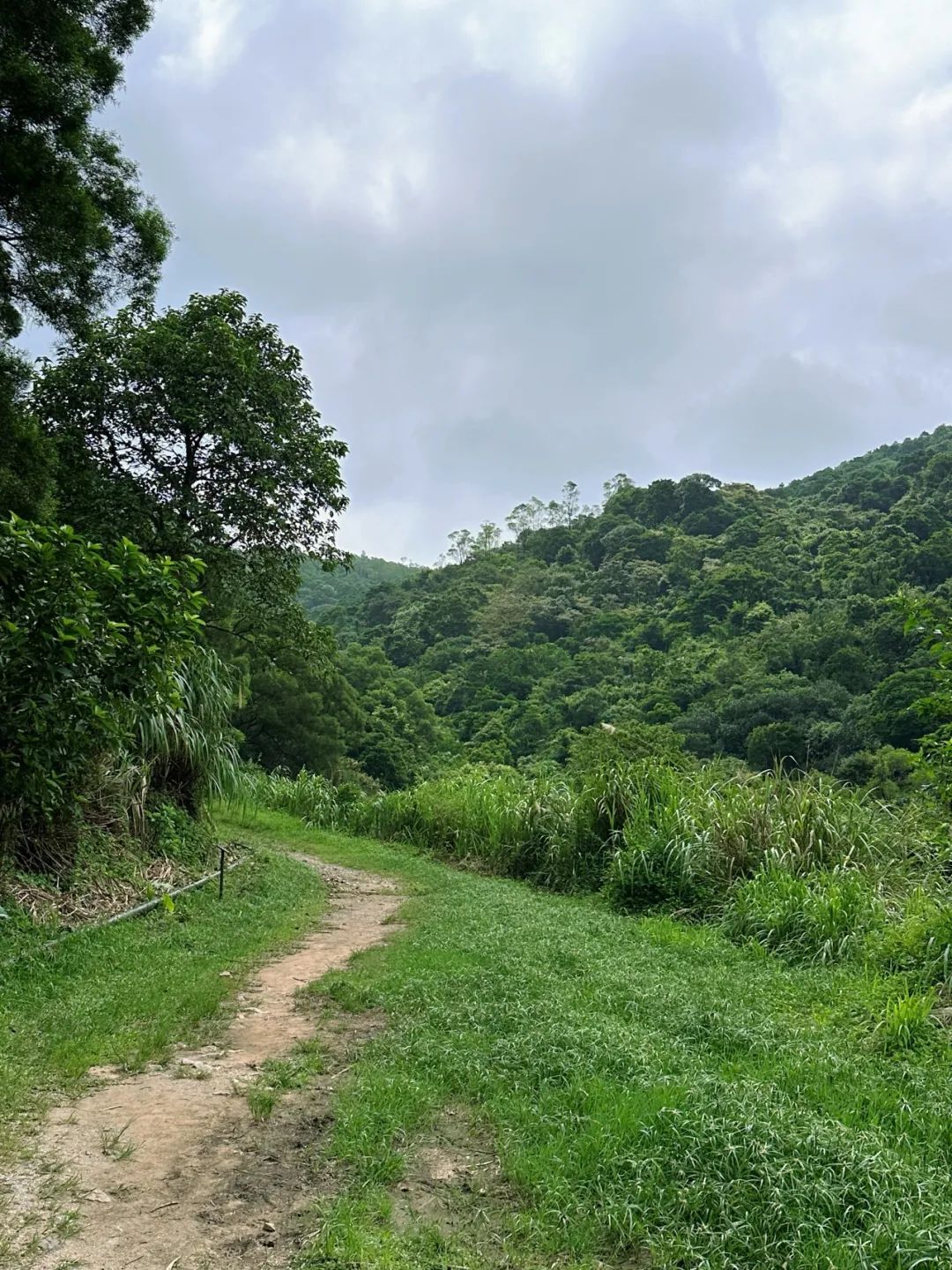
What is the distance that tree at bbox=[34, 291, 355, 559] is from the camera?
11.1 meters

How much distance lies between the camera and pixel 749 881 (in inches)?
345

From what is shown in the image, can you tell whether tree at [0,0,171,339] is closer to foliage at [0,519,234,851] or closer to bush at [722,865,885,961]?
foliage at [0,519,234,851]

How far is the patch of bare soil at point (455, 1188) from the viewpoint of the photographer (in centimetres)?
289

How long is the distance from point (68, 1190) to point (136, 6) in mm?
10889

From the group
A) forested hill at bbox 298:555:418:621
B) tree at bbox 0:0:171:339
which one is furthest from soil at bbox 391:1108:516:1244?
forested hill at bbox 298:555:418:621

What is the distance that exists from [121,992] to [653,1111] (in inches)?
134

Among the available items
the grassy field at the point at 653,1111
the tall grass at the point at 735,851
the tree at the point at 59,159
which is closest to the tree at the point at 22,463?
the tree at the point at 59,159

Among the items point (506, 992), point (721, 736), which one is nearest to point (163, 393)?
point (506, 992)

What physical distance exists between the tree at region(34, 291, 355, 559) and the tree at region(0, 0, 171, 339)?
163 centimetres

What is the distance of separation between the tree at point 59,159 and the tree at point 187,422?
1.63m

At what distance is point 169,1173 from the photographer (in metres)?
3.19

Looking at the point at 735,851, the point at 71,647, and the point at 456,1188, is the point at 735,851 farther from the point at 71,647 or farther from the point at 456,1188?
the point at 71,647

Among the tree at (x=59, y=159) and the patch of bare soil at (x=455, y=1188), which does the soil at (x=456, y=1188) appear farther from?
the tree at (x=59, y=159)

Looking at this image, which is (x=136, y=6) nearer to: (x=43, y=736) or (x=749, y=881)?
(x=43, y=736)
